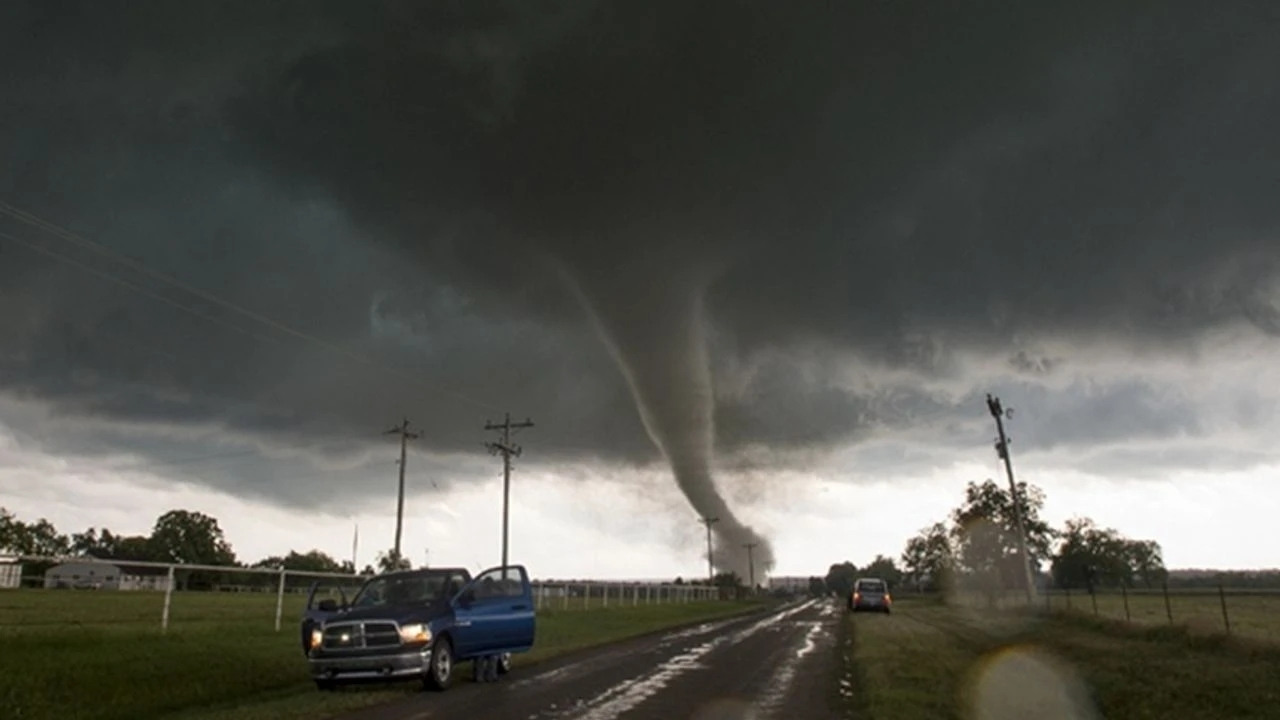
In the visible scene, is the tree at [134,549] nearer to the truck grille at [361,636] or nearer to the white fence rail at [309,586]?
the white fence rail at [309,586]

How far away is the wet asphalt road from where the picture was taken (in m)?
12.0

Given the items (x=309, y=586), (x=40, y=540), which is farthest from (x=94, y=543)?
(x=309, y=586)

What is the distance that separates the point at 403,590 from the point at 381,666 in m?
2.14

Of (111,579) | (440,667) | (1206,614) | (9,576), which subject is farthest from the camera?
(1206,614)

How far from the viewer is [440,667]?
49.1 ft

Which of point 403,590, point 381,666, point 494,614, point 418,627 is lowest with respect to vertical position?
point 381,666

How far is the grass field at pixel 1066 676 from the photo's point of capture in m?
12.4

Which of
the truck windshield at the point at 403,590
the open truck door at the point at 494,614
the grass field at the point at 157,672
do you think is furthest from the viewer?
the truck windshield at the point at 403,590

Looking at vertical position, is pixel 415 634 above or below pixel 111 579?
below

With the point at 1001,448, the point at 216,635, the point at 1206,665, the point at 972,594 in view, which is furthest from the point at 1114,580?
the point at 216,635

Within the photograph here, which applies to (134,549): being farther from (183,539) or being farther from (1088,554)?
(1088,554)

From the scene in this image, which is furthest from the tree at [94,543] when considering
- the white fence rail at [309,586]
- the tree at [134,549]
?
the white fence rail at [309,586]

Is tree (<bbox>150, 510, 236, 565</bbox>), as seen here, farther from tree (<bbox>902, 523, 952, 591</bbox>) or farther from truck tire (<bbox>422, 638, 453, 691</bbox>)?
truck tire (<bbox>422, 638, 453, 691</bbox>)

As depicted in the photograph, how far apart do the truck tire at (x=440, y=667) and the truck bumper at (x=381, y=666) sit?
178 millimetres
